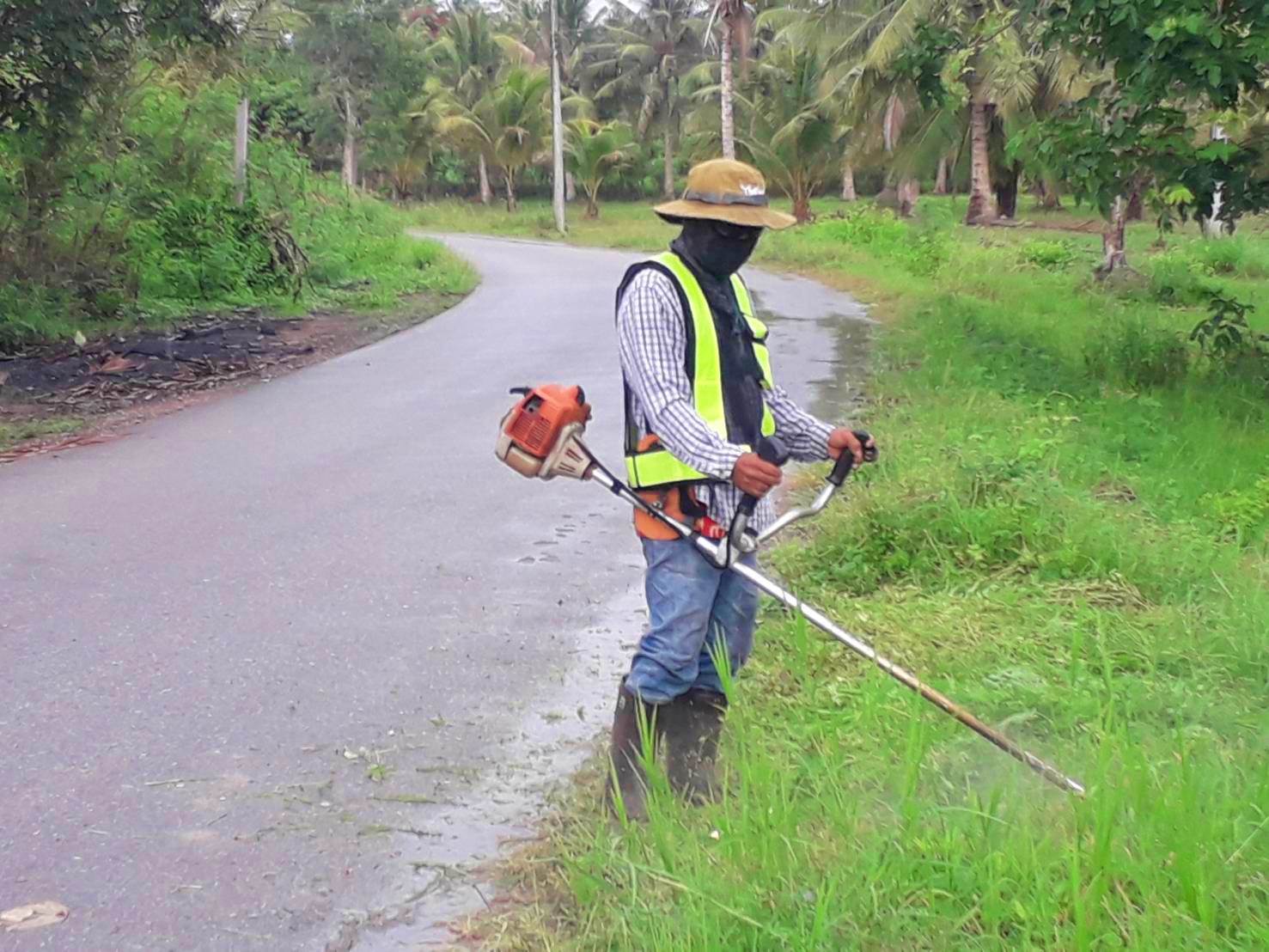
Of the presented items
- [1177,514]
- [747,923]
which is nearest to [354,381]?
[1177,514]

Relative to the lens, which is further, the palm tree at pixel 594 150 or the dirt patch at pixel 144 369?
the palm tree at pixel 594 150

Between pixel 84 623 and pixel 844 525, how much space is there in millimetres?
3362

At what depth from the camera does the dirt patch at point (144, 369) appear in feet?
33.8

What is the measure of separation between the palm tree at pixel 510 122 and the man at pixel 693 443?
4389cm

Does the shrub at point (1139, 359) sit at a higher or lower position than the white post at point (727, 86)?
lower

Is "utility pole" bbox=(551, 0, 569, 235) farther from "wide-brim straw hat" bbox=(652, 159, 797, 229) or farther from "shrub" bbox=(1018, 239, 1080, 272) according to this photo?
"wide-brim straw hat" bbox=(652, 159, 797, 229)

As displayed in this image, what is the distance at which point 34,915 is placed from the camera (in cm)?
345

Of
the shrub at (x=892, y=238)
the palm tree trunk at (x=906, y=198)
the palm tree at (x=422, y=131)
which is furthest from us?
the palm tree at (x=422, y=131)

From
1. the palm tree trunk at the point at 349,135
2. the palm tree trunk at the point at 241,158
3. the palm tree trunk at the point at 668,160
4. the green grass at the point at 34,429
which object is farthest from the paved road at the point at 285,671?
the palm tree trunk at the point at 668,160

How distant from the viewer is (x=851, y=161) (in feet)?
128

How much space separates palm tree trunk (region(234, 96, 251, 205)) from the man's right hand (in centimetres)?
1690

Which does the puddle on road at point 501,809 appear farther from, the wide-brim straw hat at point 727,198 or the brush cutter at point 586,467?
the wide-brim straw hat at point 727,198

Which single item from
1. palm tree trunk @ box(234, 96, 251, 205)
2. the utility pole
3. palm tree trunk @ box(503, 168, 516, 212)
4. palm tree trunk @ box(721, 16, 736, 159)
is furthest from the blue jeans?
palm tree trunk @ box(503, 168, 516, 212)

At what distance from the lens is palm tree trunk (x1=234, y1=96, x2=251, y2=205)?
18.7m
